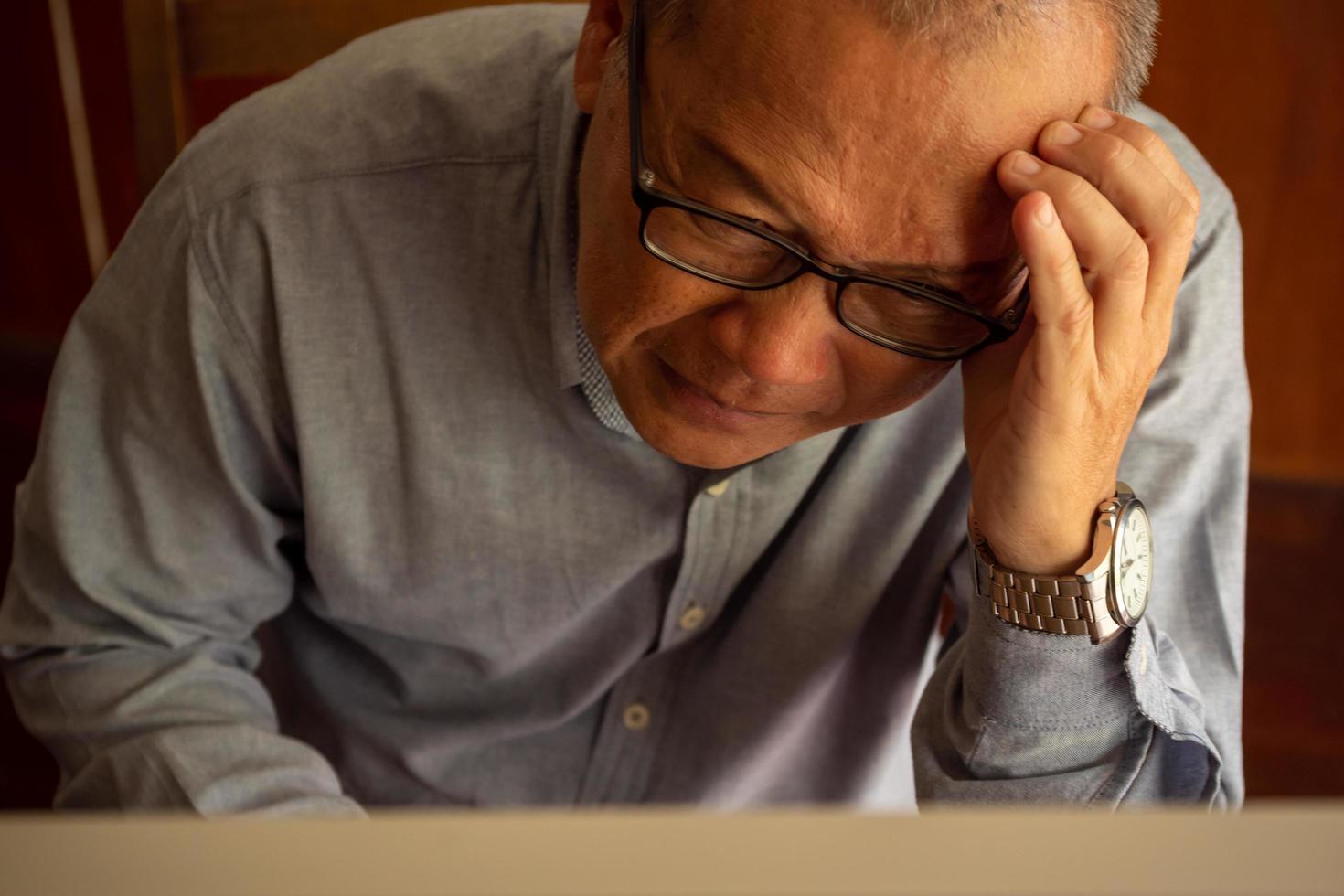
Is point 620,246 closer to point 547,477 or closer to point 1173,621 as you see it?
point 547,477

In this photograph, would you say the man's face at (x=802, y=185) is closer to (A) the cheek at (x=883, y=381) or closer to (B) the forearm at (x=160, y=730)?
(A) the cheek at (x=883, y=381)

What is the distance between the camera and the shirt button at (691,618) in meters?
1.10

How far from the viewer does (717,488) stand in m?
1.02

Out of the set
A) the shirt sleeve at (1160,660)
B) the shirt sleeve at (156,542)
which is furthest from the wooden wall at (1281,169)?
the shirt sleeve at (156,542)

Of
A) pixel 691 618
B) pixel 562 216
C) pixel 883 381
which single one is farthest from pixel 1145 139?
pixel 691 618

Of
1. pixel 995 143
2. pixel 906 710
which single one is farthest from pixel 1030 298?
pixel 906 710

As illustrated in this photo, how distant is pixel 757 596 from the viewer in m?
1.12

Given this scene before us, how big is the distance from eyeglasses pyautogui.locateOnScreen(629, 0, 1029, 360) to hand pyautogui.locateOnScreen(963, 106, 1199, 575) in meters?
0.06

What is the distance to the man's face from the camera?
27.2 inches

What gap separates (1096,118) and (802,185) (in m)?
0.19

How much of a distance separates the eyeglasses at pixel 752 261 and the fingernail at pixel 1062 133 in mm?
109

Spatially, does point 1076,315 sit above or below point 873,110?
below

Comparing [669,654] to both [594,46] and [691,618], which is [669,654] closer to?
[691,618]

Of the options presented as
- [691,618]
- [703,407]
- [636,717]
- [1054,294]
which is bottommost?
[636,717]
